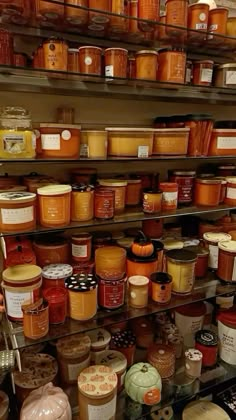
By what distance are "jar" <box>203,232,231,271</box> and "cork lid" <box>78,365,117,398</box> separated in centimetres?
68

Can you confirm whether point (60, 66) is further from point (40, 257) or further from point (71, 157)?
point (40, 257)

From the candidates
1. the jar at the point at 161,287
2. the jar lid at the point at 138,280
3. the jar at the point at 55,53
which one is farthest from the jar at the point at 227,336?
the jar at the point at 55,53

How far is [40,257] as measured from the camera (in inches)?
50.3

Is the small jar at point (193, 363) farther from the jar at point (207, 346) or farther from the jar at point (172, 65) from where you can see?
the jar at point (172, 65)

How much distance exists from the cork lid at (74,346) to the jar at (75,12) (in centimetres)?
127

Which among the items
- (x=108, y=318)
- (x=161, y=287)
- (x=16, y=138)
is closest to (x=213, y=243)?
(x=161, y=287)

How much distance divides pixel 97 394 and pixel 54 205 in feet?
2.27

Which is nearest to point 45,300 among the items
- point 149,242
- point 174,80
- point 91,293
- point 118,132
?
point 91,293

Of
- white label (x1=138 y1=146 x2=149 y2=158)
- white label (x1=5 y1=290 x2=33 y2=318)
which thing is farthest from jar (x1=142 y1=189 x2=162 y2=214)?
white label (x1=5 y1=290 x2=33 y2=318)

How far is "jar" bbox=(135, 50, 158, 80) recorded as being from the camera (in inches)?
48.2

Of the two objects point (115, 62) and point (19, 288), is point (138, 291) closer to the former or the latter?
point (19, 288)

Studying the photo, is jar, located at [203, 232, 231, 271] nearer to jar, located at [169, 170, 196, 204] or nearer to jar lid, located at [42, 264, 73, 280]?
jar, located at [169, 170, 196, 204]

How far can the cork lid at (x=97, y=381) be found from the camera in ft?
3.67

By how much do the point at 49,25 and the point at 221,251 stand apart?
46.8 inches
